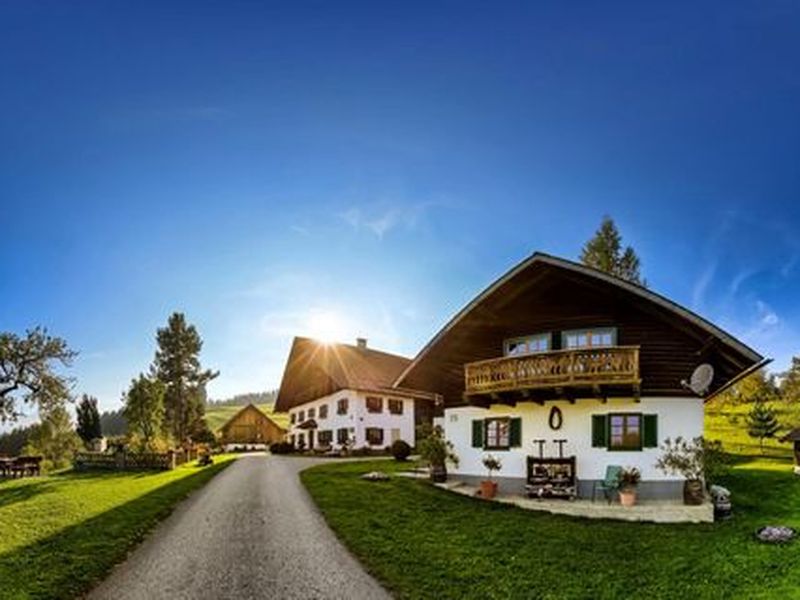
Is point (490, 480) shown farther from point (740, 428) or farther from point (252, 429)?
point (252, 429)

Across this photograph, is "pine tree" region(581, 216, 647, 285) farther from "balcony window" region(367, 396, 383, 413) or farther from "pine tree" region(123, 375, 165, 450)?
"pine tree" region(123, 375, 165, 450)

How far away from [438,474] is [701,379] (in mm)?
10745

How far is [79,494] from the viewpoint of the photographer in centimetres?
2183

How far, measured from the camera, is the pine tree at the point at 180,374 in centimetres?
6550

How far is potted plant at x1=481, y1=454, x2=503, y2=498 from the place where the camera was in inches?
856

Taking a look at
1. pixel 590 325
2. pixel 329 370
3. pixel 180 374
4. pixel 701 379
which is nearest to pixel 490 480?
pixel 590 325

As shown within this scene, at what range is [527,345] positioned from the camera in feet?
77.8

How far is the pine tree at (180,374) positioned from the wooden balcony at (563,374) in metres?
50.3

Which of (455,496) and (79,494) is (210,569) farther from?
(79,494)

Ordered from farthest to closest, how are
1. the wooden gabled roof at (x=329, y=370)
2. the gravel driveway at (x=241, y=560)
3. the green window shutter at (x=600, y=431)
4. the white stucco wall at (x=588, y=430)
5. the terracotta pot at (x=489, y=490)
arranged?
the wooden gabled roof at (x=329, y=370) → the terracotta pot at (x=489, y=490) → the green window shutter at (x=600, y=431) → the white stucco wall at (x=588, y=430) → the gravel driveway at (x=241, y=560)

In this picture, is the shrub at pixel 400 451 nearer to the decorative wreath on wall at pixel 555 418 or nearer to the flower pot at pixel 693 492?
the decorative wreath on wall at pixel 555 418

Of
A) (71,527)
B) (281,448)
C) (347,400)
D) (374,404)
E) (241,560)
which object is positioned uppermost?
(347,400)

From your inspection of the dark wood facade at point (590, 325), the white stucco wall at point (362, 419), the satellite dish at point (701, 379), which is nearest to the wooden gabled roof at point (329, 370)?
the white stucco wall at point (362, 419)

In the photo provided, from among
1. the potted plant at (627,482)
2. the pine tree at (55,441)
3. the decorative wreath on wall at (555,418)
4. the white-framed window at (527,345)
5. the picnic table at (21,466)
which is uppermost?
the white-framed window at (527,345)
